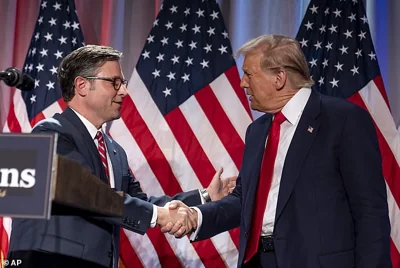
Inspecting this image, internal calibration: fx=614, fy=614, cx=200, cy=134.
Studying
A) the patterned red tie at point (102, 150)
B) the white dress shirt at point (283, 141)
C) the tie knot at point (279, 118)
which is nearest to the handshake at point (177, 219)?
the patterned red tie at point (102, 150)

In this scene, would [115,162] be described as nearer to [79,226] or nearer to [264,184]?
[79,226]

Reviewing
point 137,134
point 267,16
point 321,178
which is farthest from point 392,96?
point 321,178

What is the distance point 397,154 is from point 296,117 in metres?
1.40

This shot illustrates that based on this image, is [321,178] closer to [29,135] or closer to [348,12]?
[29,135]

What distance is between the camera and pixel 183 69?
364cm

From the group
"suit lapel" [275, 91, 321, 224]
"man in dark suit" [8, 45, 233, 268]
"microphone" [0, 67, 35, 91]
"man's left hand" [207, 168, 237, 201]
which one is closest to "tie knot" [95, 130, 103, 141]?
"man in dark suit" [8, 45, 233, 268]

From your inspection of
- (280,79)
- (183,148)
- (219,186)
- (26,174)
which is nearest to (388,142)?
(219,186)

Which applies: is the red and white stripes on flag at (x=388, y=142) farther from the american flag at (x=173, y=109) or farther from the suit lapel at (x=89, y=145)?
the suit lapel at (x=89, y=145)

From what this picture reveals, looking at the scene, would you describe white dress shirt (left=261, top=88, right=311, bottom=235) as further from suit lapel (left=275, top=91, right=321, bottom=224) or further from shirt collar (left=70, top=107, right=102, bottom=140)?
shirt collar (left=70, top=107, right=102, bottom=140)

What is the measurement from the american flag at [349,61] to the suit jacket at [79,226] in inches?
59.9

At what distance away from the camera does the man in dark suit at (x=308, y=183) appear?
1.99 meters

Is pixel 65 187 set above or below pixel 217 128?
above

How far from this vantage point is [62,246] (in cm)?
236

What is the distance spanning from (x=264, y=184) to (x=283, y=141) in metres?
0.17
